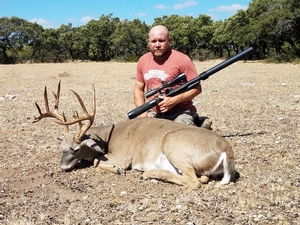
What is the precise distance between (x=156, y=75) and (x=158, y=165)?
166 cm

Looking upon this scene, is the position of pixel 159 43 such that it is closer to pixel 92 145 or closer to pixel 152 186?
pixel 92 145

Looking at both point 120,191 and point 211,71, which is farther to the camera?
point 211,71

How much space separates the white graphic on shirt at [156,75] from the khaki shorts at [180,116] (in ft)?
1.97

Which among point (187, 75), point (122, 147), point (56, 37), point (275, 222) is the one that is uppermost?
point (56, 37)

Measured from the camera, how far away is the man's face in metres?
6.22

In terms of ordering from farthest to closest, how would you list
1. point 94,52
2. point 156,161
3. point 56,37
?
point 94,52 < point 56,37 < point 156,161

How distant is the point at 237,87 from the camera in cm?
1388

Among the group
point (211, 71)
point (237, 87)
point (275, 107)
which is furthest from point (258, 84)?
point (211, 71)

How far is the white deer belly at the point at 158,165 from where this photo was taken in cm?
528

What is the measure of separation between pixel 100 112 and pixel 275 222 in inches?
257

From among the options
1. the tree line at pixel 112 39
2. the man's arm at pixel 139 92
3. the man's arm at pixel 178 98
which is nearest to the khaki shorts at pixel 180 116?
the man's arm at pixel 178 98

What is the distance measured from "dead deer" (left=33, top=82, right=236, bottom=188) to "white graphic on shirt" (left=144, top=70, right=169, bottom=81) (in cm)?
75

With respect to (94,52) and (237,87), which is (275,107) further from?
(94,52)

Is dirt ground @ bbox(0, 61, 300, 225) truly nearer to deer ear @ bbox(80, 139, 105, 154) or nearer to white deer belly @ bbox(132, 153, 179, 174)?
white deer belly @ bbox(132, 153, 179, 174)
